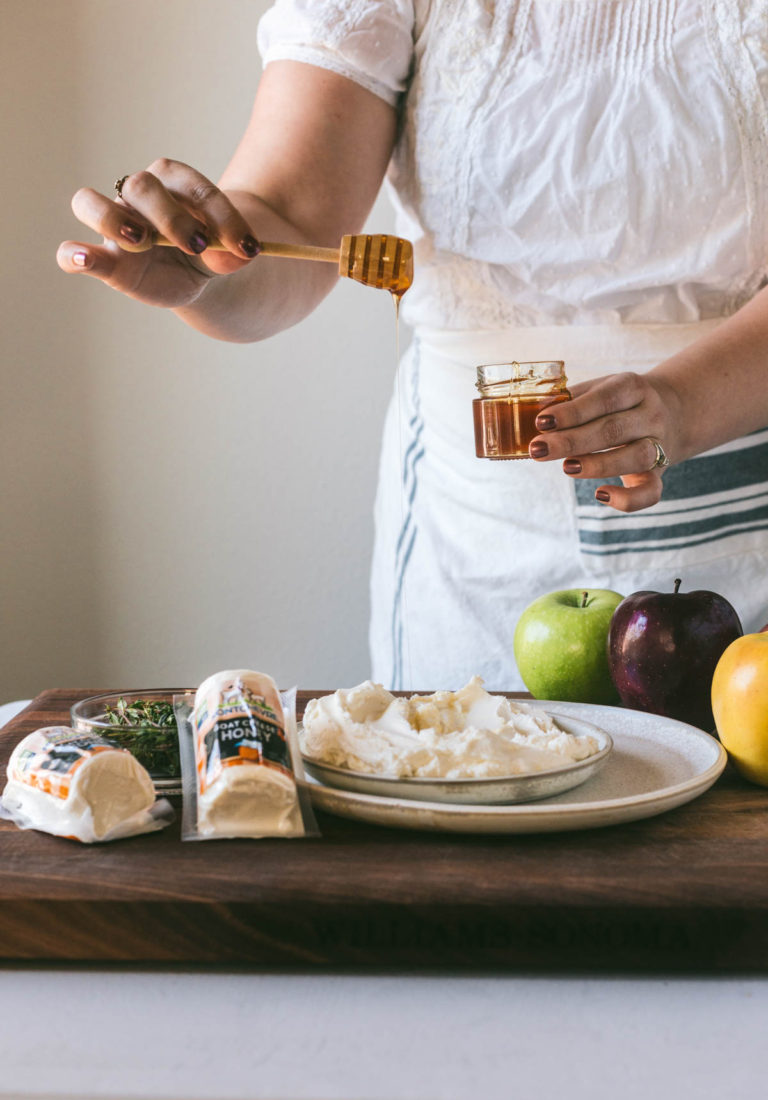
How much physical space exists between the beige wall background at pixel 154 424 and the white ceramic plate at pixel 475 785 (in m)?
1.51

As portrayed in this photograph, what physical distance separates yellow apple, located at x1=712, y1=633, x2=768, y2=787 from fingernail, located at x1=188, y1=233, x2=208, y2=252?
1.90 feet

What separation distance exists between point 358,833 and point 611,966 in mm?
196

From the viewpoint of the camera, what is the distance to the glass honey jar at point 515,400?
3.55 feet

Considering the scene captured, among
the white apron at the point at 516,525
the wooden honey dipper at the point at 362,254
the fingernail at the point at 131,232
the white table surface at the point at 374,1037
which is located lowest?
the white table surface at the point at 374,1037

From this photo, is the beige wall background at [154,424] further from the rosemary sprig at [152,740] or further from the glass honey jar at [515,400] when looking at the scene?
the rosemary sprig at [152,740]

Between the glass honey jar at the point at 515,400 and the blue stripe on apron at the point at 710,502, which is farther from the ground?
the glass honey jar at the point at 515,400

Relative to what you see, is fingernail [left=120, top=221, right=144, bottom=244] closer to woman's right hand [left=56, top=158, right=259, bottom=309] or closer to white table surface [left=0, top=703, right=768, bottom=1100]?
woman's right hand [left=56, top=158, right=259, bottom=309]

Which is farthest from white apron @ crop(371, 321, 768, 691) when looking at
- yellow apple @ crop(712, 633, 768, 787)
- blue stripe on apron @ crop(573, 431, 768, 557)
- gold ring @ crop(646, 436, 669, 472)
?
yellow apple @ crop(712, 633, 768, 787)

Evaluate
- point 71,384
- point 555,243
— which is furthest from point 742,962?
point 71,384

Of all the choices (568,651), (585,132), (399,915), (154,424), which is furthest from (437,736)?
(154,424)

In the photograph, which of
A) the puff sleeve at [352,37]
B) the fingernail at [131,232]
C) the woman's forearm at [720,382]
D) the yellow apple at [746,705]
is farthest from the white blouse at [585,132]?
the yellow apple at [746,705]

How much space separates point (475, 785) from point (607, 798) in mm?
119

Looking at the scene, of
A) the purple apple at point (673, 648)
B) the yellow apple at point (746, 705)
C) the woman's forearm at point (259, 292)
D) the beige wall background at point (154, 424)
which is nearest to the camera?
the yellow apple at point (746, 705)

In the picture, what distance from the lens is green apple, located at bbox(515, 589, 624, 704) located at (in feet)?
3.60
